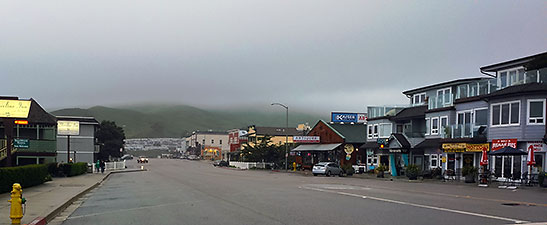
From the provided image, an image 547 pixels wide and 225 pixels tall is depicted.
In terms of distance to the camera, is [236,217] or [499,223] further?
[236,217]

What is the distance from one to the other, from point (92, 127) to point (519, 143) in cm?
5555

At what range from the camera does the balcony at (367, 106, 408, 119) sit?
2185 inches

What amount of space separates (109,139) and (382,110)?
5927 centimetres

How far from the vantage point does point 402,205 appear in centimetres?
1716

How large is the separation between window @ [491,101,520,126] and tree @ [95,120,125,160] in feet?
242

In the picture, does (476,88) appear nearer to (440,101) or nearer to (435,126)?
(440,101)

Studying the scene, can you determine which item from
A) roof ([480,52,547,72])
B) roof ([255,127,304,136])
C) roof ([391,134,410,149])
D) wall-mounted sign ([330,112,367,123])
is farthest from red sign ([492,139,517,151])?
roof ([255,127,304,136])

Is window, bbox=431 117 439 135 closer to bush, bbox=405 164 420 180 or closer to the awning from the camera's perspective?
bush, bbox=405 164 420 180

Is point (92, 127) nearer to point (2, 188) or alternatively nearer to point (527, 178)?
point (2, 188)

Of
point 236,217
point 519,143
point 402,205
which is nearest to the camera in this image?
point 236,217

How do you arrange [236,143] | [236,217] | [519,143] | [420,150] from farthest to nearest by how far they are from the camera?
[236,143], [420,150], [519,143], [236,217]

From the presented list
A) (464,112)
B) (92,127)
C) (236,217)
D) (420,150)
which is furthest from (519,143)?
(92,127)

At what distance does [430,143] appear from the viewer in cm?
4572

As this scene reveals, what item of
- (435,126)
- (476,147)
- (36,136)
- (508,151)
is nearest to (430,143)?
(435,126)
